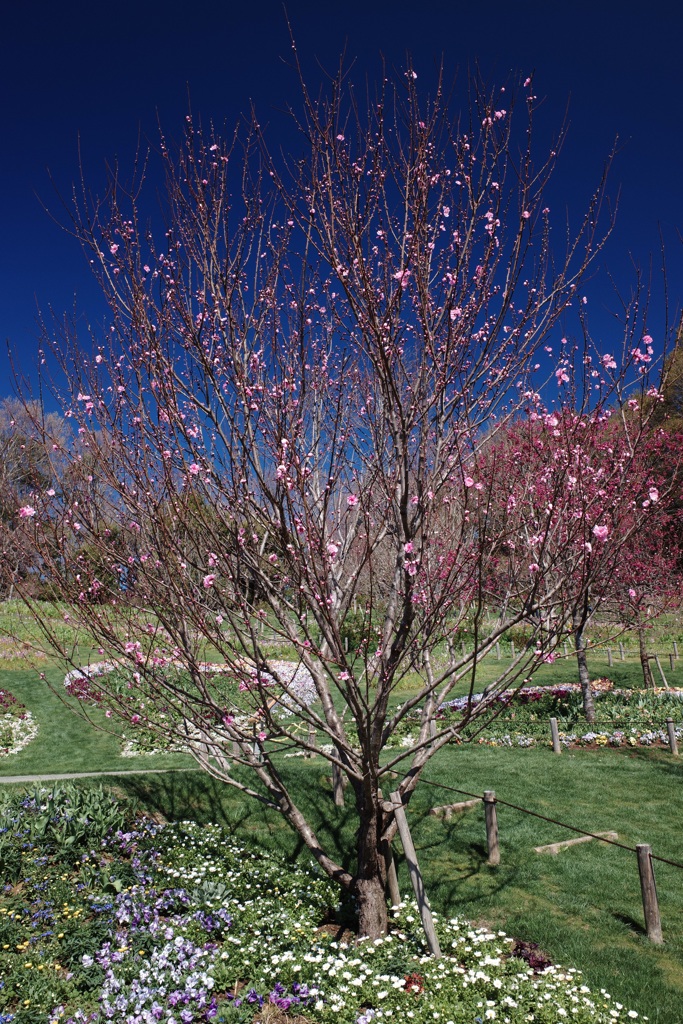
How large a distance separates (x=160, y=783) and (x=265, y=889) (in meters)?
2.62

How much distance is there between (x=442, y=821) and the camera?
798 cm

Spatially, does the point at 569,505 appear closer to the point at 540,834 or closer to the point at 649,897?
the point at 649,897

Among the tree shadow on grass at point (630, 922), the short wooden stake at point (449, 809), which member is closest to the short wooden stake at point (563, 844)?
the short wooden stake at point (449, 809)

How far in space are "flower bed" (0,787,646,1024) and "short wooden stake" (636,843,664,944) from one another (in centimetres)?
103

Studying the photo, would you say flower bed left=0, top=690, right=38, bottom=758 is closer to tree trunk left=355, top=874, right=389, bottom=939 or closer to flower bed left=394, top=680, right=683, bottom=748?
flower bed left=394, top=680, right=683, bottom=748

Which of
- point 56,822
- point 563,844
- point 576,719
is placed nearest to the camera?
point 56,822

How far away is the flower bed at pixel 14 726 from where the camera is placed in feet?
41.3

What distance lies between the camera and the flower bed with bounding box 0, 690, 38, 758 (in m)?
12.6

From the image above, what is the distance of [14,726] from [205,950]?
1051cm

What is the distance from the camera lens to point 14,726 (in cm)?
1362

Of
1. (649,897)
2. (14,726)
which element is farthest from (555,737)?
(14,726)

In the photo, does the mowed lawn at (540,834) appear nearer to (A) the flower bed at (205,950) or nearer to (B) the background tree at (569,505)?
(A) the flower bed at (205,950)

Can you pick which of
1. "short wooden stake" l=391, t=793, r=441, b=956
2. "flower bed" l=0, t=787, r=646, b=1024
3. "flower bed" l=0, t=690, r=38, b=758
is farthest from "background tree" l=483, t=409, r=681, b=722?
"flower bed" l=0, t=690, r=38, b=758

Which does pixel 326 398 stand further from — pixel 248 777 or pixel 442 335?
pixel 248 777
